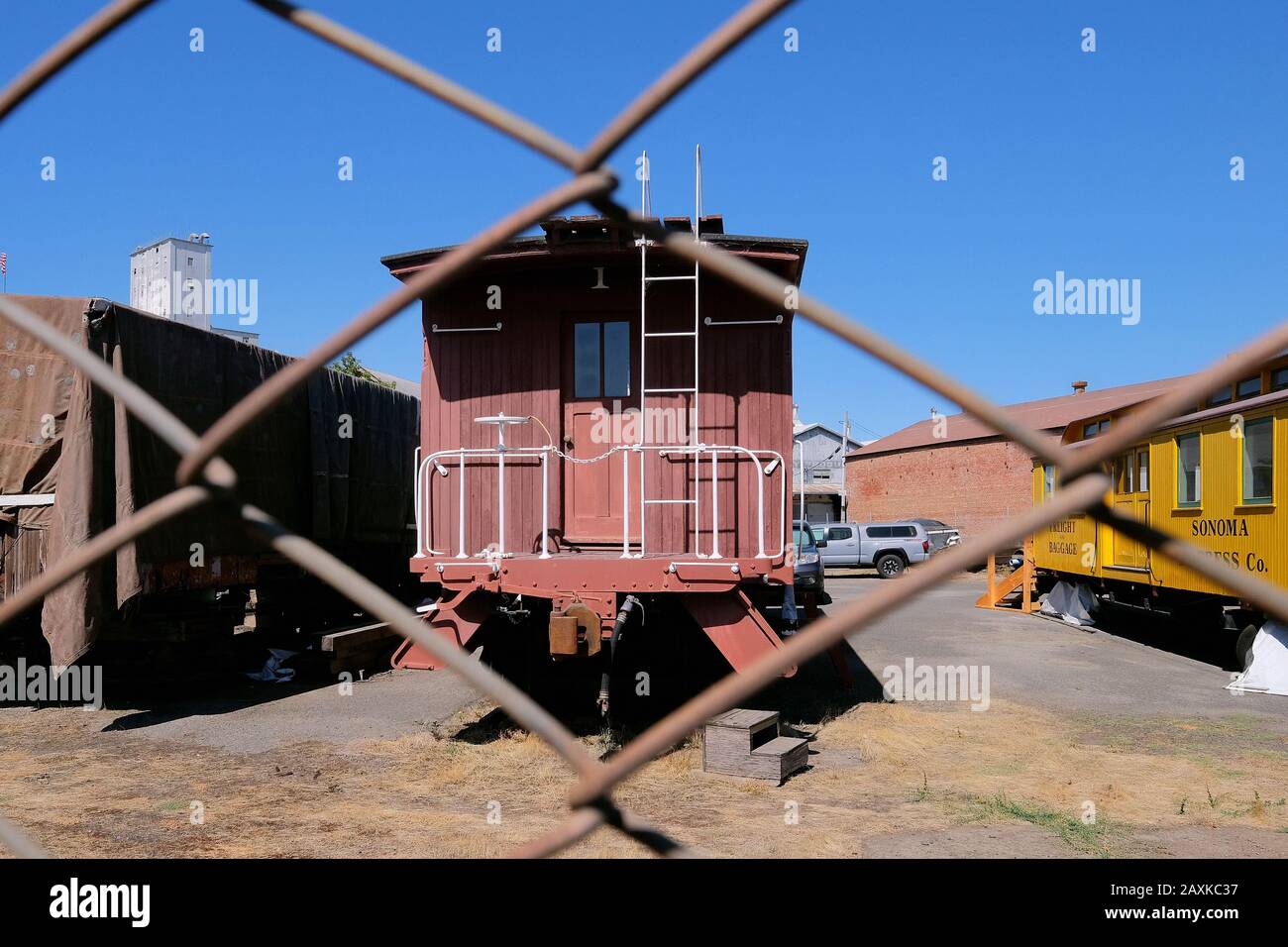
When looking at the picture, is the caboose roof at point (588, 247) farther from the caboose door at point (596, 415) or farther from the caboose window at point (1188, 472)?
the caboose window at point (1188, 472)

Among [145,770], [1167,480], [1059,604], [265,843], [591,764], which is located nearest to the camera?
[591,764]

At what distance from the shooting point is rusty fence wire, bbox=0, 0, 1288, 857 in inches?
27.6

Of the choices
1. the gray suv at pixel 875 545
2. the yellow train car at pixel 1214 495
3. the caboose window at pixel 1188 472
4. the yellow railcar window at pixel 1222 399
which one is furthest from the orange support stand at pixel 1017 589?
the gray suv at pixel 875 545

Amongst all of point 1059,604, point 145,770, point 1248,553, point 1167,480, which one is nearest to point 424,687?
point 145,770

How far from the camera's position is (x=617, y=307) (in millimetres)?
7961

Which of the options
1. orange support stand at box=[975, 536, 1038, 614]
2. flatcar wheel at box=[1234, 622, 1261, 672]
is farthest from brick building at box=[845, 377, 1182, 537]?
flatcar wheel at box=[1234, 622, 1261, 672]

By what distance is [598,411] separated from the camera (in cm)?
806

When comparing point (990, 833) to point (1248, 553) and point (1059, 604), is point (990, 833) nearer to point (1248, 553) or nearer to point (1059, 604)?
point (1248, 553)

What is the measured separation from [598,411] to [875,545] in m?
21.0

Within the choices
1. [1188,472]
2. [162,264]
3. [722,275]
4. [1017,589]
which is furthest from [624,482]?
[162,264]

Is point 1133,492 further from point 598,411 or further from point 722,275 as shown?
point 722,275

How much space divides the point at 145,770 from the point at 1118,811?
21.6 feet

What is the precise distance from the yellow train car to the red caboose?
10.2ft
